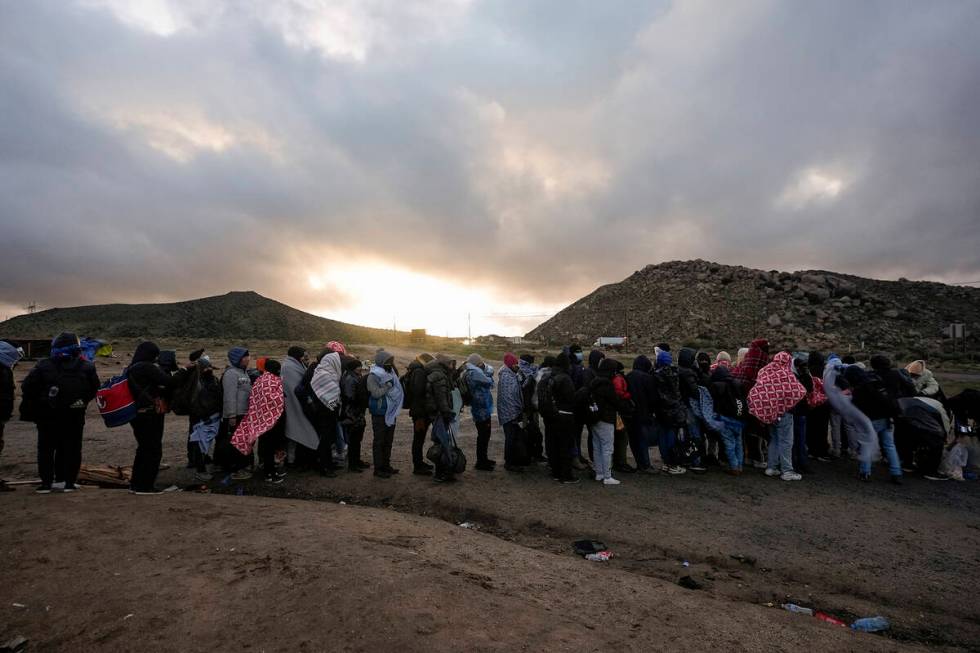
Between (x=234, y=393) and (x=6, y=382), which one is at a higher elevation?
(x=6, y=382)

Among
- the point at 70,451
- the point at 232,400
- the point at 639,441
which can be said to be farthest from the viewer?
the point at 639,441

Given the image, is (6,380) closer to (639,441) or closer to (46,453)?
(46,453)

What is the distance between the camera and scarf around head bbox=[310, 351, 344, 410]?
8070 mm

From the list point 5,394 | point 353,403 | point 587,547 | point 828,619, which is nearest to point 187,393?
point 5,394

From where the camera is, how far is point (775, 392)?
7.98 m

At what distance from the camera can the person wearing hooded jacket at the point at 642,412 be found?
8.53 meters

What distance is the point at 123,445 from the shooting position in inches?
440

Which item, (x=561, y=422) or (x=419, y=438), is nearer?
(x=561, y=422)

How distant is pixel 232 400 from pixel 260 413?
0.55m

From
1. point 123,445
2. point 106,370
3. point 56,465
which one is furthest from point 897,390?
point 106,370

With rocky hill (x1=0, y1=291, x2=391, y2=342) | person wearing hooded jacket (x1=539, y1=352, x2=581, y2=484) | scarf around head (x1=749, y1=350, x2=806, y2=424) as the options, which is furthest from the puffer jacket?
rocky hill (x1=0, y1=291, x2=391, y2=342)

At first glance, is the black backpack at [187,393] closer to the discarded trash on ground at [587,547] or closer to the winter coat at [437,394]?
the winter coat at [437,394]

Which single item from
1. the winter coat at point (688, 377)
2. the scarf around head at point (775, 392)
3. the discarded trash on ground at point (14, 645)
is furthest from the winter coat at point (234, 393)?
the scarf around head at point (775, 392)

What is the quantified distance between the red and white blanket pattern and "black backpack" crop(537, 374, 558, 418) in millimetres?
4347
